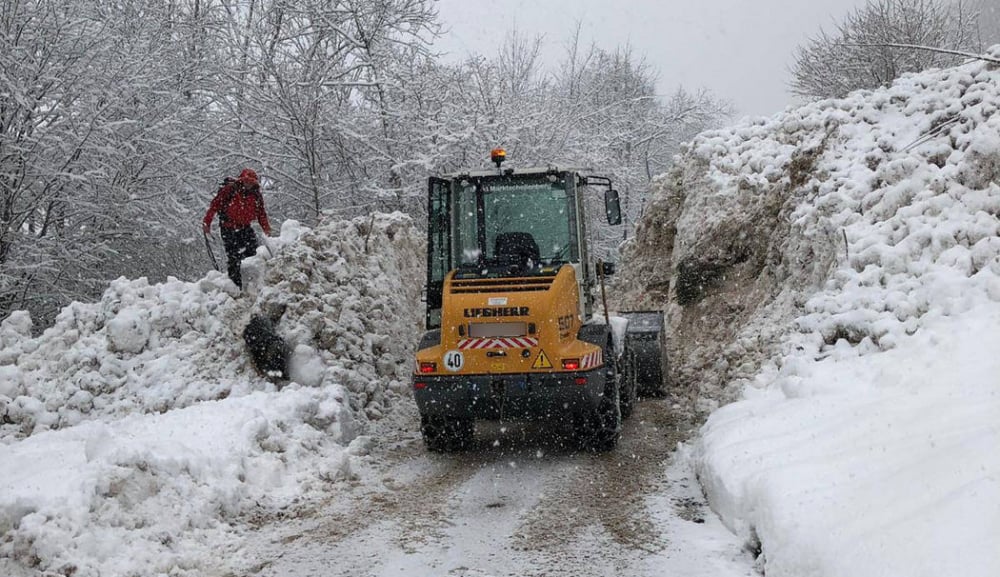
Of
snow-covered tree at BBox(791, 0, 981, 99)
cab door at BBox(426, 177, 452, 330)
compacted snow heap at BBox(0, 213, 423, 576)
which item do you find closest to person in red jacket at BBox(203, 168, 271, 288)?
compacted snow heap at BBox(0, 213, 423, 576)

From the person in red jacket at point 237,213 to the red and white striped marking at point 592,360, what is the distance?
4.72 meters

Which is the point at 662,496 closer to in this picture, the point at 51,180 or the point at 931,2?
the point at 51,180

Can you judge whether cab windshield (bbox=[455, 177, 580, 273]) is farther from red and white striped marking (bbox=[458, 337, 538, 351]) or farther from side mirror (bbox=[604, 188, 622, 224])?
red and white striped marking (bbox=[458, 337, 538, 351])

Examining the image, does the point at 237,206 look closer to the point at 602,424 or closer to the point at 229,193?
the point at 229,193

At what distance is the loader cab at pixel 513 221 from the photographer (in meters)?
7.88

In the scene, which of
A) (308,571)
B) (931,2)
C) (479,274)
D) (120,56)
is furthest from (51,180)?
(931,2)

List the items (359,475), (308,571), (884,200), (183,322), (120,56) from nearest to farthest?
1. (308,571)
2. (359,475)
3. (884,200)
4. (183,322)
5. (120,56)

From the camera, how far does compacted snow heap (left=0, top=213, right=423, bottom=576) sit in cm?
482

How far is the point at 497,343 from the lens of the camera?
282 inches

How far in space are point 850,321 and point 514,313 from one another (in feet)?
10.4

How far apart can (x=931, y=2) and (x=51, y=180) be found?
18.7m

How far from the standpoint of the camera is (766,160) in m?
11.8

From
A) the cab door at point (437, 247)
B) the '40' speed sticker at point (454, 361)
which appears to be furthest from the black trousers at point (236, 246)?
the '40' speed sticker at point (454, 361)

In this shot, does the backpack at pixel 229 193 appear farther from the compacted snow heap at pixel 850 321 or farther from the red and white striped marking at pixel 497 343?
the compacted snow heap at pixel 850 321
